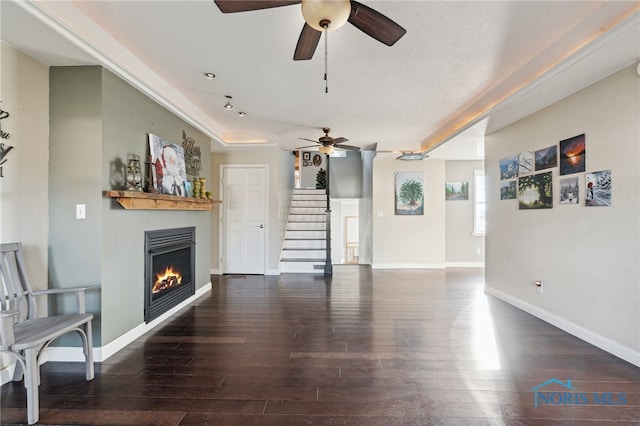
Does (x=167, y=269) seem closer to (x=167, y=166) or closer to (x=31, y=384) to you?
(x=167, y=166)

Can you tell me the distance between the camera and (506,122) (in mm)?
3822

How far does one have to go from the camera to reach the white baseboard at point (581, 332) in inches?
94.3

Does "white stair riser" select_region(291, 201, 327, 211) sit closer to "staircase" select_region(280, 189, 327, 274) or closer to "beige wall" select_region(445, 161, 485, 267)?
"staircase" select_region(280, 189, 327, 274)

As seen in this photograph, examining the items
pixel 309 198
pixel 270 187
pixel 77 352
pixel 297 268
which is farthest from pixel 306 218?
pixel 77 352

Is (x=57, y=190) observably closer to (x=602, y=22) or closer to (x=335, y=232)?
(x=602, y=22)

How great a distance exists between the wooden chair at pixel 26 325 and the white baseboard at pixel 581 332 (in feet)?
14.1

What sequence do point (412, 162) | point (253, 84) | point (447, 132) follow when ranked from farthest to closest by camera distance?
point (412, 162)
point (447, 132)
point (253, 84)

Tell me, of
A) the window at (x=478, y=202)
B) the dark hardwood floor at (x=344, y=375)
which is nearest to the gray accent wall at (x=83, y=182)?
the dark hardwood floor at (x=344, y=375)

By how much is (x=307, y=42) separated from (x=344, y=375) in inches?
95.7

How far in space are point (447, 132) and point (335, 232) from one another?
704 centimetres

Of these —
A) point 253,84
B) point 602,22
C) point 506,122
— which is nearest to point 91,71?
point 253,84

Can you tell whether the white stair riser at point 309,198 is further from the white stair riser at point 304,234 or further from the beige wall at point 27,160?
the beige wall at point 27,160

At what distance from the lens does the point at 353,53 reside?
2660 millimetres

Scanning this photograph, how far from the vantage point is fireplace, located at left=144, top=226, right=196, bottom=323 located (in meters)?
3.11
